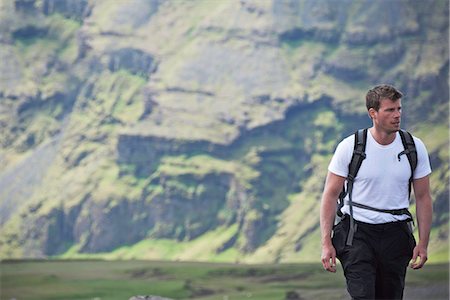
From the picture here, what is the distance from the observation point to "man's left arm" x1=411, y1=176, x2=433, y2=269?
11398mm

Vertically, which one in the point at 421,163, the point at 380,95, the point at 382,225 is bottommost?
the point at 382,225

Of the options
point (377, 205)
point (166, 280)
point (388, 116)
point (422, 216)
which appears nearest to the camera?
point (388, 116)

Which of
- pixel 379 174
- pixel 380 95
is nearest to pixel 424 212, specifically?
pixel 379 174

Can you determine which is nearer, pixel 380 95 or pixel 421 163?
pixel 380 95

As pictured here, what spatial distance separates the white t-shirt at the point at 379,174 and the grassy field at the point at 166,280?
85.0 metres

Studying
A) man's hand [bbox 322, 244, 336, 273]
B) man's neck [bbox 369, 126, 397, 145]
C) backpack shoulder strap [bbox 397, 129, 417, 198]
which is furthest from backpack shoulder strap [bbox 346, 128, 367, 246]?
backpack shoulder strap [bbox 397, 129, 417, 198]

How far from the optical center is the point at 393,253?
1154cm

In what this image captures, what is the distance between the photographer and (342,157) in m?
11.3

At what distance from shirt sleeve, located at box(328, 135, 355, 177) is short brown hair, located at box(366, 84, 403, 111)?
16.0 inches

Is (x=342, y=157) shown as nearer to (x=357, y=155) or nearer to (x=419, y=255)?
(x=357, y=155)

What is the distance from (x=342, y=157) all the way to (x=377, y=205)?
0.63 metres

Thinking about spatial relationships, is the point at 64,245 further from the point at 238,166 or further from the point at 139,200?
the point at 238,166

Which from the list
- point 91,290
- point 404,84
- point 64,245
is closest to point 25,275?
point 91,290

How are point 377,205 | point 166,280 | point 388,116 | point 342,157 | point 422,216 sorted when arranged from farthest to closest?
1. point 166,280
2. point 422,216
3. point 377,205
4. point 342,157
5. point 388,116
